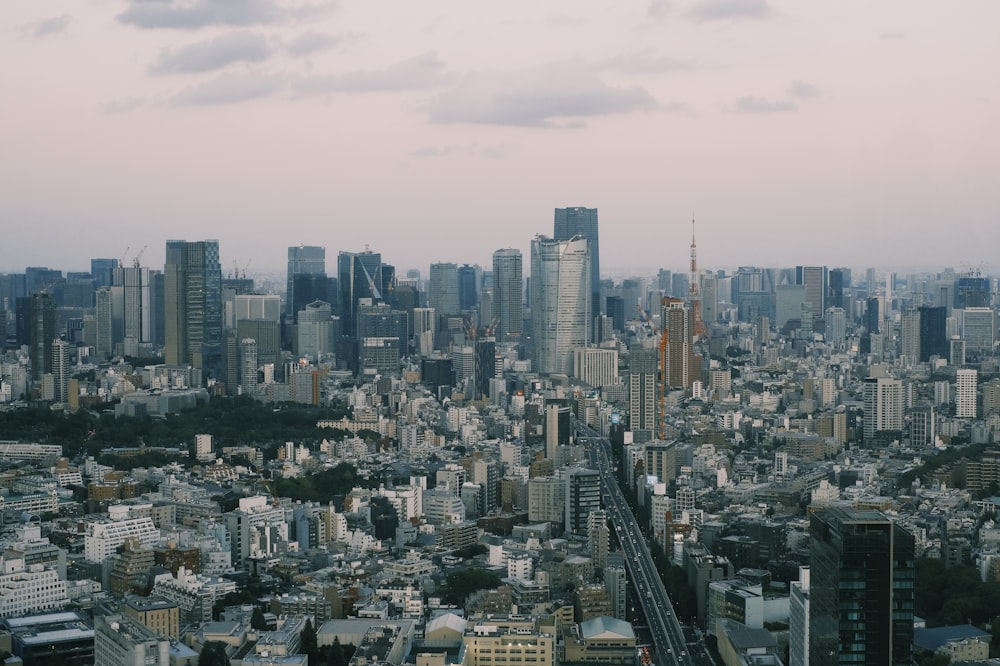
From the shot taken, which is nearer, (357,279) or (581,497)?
A: (581,497)

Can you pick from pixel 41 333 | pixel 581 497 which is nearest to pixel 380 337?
pixel 41 333

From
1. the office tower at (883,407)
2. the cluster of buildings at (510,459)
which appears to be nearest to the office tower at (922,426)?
the cluster of buildings at (510,459)

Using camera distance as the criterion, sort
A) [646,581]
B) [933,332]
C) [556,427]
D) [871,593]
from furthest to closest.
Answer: [933,332] → [556,427] → [646,581] → [871,593]

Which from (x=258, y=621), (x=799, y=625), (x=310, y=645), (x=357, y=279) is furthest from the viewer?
(x=357, y=279)

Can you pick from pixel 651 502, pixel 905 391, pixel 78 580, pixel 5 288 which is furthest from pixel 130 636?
pixel 5 288

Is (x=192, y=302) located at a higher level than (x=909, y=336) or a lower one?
higher

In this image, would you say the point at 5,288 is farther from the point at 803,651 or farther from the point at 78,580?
the point at 803,651

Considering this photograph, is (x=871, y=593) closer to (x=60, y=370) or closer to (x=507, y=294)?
(x=60, y=370)
